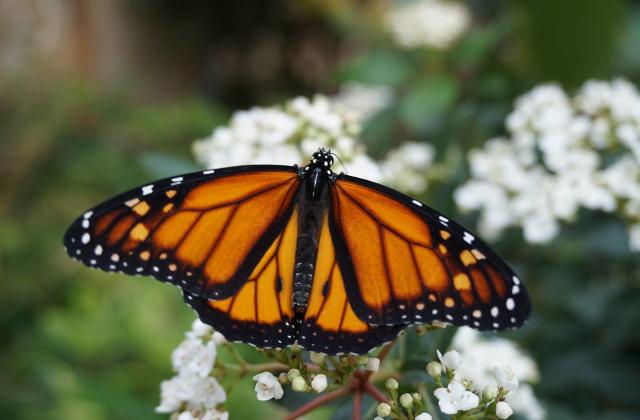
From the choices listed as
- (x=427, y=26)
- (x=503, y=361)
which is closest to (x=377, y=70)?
(x=427, y=26)

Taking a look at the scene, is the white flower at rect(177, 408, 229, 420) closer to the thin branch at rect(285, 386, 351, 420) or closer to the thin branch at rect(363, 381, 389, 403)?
the thin branch at rect(285, 386, 351, 420)

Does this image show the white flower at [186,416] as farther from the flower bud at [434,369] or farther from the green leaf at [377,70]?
the green leaf at [377,70]

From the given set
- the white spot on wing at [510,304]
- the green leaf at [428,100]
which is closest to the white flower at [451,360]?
the white spot on wing at [510,304]

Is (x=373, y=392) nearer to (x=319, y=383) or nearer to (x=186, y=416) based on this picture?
(x=319, y=383)

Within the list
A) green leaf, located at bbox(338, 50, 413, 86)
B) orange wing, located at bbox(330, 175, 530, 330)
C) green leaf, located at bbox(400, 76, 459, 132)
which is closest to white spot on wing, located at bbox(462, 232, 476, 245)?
orange wing, located at bbox(330, 175, 530, 330)

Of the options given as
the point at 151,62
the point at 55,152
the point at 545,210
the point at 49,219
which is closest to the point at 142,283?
the point at 49,219
